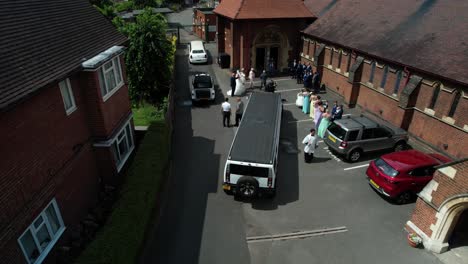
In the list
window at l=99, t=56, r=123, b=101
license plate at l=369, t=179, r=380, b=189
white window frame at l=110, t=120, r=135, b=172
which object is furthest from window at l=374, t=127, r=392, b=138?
window at l=99, t=56, r=123, b=101

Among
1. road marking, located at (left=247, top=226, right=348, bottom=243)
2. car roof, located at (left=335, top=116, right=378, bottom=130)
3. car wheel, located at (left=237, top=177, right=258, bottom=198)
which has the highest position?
car roof, located at (left=335, top=116, right=378, bottom=130)

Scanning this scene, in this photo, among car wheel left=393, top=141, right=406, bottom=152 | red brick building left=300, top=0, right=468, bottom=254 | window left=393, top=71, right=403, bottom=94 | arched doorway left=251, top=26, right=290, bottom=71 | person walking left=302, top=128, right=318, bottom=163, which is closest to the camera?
red brick building left=300, top=0, right=468, bottom=254

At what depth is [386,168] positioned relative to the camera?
37.0ft

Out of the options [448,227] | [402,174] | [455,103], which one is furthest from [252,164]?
[455,103]

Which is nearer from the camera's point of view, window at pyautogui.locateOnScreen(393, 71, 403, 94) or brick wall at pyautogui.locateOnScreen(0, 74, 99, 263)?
brick wall at pyautogui.locateOnScreen(0, 74, 99, 263)

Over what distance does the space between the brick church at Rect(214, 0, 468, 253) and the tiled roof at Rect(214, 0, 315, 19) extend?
0.30 ft

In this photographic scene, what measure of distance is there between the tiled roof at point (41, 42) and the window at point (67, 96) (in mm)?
631

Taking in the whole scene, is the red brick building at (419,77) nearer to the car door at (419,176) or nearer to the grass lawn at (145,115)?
the car door at (419,176)

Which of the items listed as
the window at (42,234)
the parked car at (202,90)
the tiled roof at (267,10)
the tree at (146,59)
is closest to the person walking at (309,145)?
the parked car at (202,90)

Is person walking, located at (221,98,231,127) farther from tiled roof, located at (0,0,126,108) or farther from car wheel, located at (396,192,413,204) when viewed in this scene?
car wheel, located at (396,192,413,204)

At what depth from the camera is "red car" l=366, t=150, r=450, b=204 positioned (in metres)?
10.9

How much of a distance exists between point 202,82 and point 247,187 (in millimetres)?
12316

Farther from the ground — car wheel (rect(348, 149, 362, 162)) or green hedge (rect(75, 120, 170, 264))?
green hedge (rect(75, 120, 170, 264))

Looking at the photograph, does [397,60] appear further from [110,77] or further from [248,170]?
[110,77]
